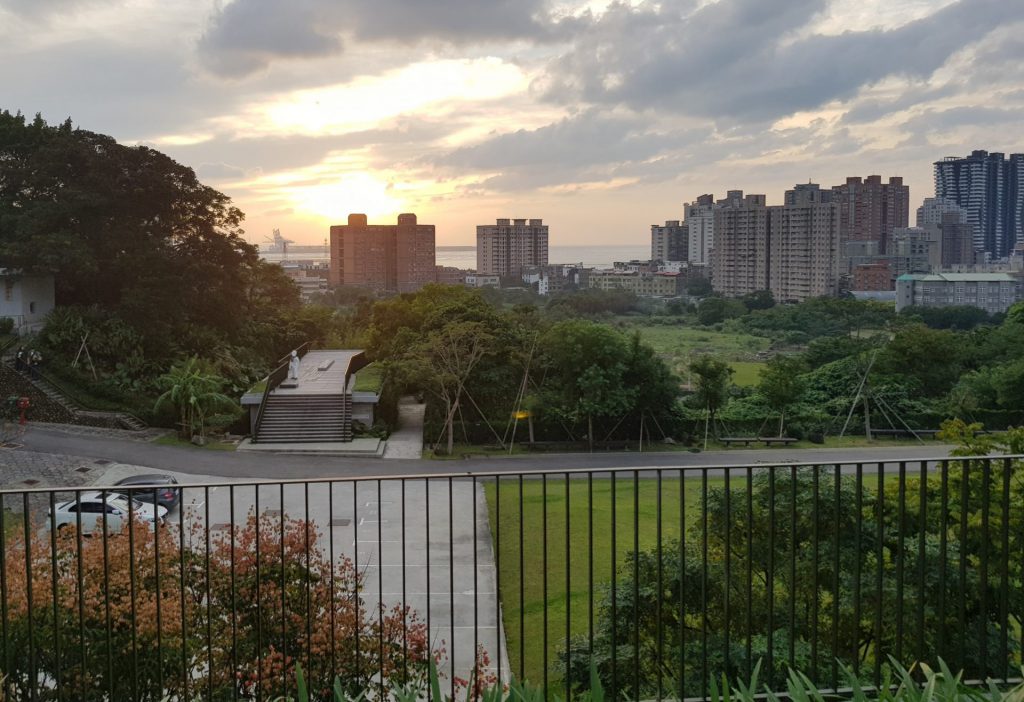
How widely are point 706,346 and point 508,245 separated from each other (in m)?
49.1

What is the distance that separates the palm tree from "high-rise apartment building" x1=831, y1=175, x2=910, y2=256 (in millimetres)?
71863

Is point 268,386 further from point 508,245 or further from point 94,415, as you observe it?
point 508,245

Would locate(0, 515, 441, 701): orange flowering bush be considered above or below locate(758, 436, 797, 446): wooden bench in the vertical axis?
above

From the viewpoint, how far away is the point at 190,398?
51.8 feet

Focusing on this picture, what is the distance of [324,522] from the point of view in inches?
427

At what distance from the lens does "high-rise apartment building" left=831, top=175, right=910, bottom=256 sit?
3159 inches

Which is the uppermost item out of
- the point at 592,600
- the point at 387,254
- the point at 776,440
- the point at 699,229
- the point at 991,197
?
the point at 991,197

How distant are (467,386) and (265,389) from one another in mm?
3892

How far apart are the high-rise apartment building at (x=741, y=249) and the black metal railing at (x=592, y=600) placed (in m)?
61.0

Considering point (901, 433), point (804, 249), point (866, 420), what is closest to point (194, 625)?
point (866, 420)

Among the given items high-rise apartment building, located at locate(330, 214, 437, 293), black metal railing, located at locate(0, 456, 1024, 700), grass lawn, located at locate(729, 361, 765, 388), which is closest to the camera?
black metal railing, located at locate(0, 456, 1024, 700)

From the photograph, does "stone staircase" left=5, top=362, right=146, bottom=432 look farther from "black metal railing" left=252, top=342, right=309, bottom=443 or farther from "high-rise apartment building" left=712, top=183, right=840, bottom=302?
"high-rise apartment building" left=712, top=183, right=840, bottom=302

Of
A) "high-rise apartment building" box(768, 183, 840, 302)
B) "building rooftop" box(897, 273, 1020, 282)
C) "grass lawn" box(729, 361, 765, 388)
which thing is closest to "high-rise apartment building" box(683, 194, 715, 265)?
"high-rise apartment building" box(768, 183, 840, 302)

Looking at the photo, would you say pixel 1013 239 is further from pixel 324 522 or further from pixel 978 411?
pixel 324 522
